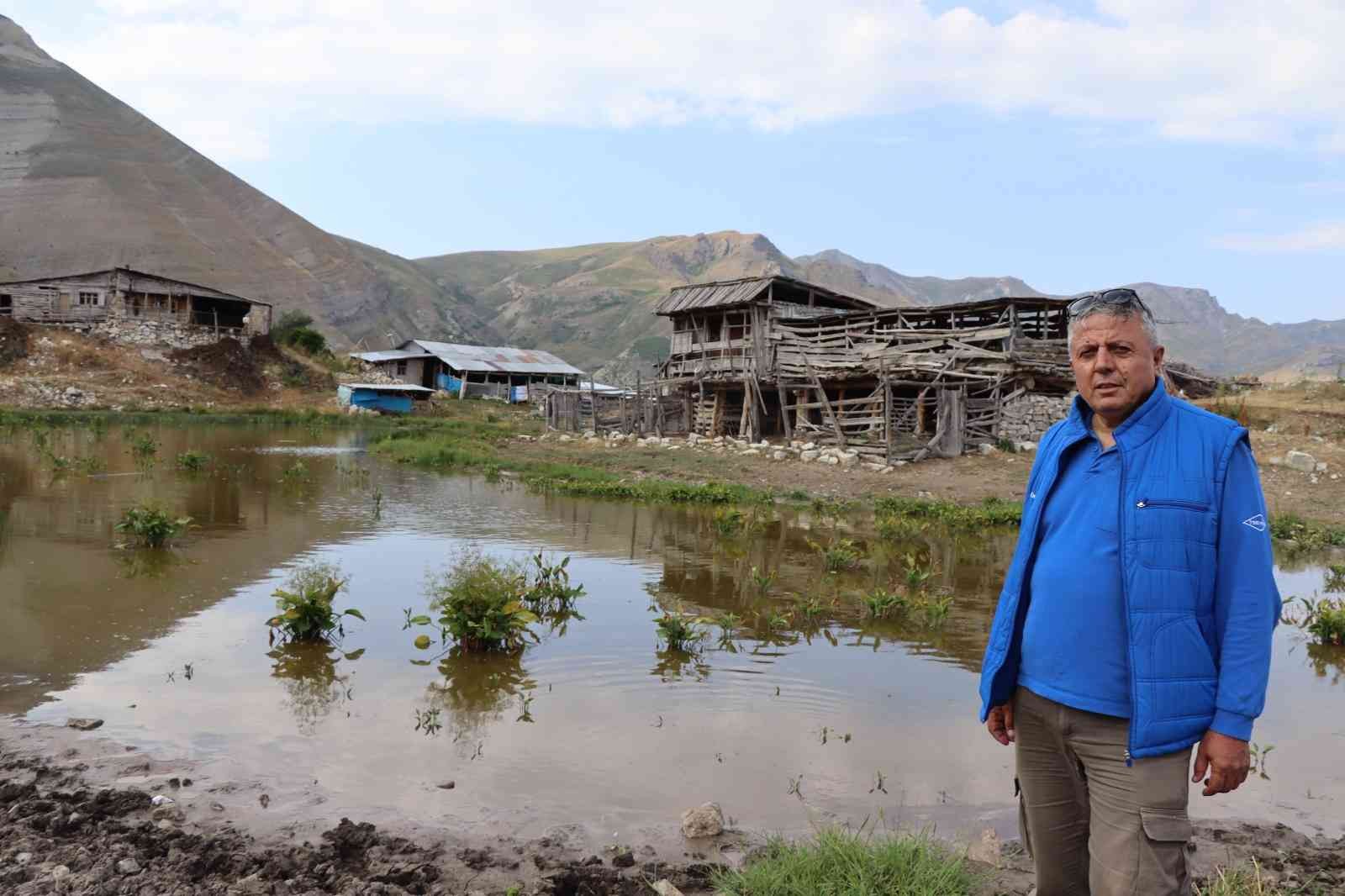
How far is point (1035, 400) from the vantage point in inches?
1030

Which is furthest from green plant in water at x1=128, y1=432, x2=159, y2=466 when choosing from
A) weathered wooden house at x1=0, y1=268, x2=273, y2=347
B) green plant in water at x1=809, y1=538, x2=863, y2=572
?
weathered wooden house at x1=0, y1=268, x2=273, y2=347

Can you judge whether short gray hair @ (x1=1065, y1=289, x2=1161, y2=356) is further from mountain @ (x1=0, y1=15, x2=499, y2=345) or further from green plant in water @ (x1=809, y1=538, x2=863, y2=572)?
mountain @ (x1=0, y1=15, x2=499, y2=345)

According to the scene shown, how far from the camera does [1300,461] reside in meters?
20.5

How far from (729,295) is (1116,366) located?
3132 cm

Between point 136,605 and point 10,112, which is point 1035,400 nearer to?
point 136,605

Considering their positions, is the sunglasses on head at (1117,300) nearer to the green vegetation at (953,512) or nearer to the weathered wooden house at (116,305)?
Result: the green vegetation at (953,512)

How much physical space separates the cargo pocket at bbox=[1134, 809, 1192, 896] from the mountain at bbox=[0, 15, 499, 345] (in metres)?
89.4

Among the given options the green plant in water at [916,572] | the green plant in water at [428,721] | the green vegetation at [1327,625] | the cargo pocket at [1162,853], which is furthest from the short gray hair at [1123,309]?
the green vegetation at [1327,625]

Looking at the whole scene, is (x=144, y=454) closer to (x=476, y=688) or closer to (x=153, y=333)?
(x=476, y=688)

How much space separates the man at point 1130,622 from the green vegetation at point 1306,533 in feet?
47.5

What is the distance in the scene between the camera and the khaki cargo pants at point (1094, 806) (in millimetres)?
2684

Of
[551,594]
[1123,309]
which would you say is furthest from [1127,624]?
[551,594]

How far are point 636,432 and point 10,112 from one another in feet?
344

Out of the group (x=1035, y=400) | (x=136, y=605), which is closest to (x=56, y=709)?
(x=136, y=605)
